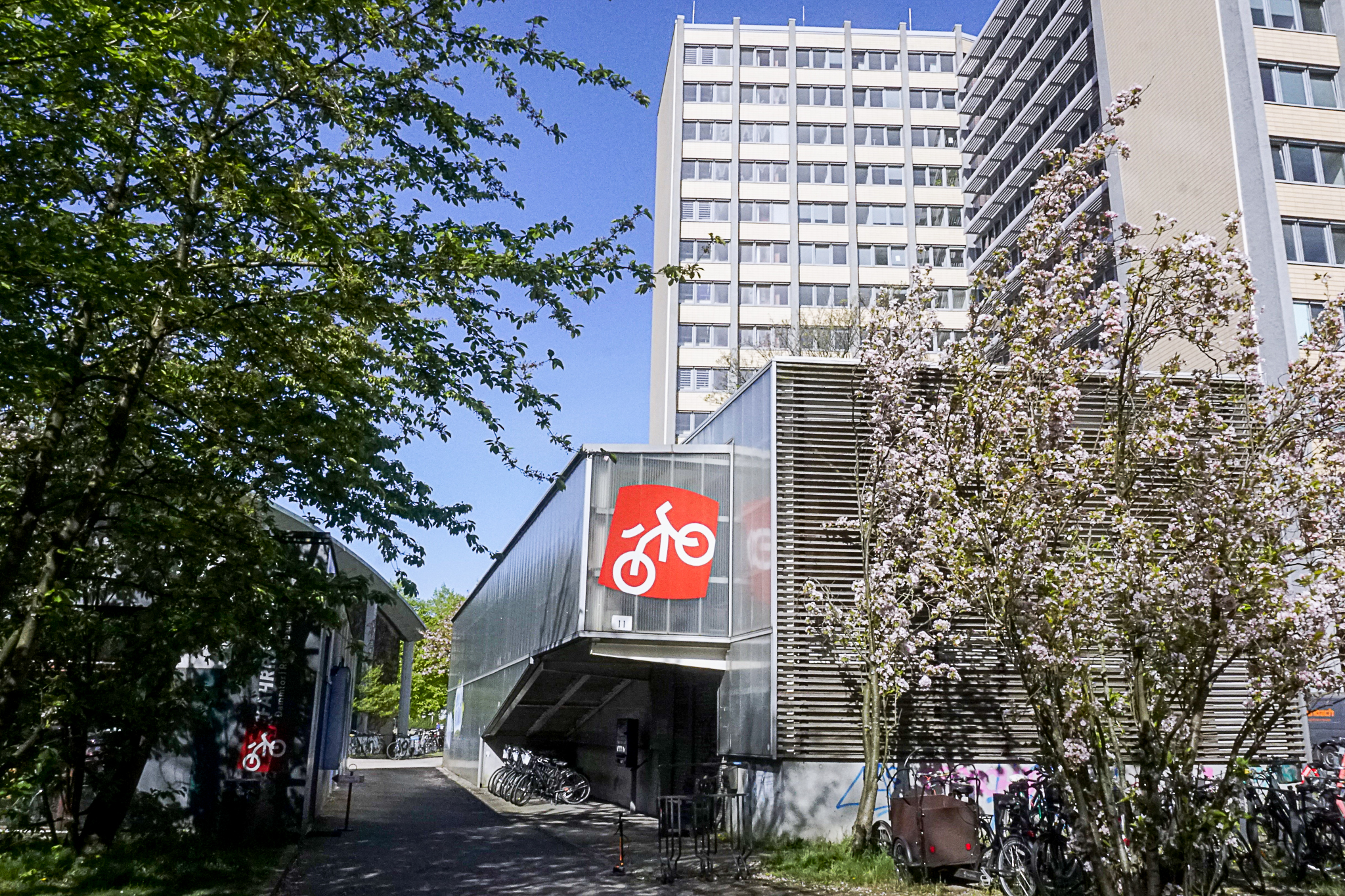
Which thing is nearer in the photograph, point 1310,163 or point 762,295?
point 1310,163

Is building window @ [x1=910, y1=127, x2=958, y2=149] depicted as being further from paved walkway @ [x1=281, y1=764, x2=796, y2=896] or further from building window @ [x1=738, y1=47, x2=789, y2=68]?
paved walkway @ [x1=281, y1=764, x2=796, y2=896]

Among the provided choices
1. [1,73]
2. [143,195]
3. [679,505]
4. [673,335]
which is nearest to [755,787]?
[679,505]

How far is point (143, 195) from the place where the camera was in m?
9.92

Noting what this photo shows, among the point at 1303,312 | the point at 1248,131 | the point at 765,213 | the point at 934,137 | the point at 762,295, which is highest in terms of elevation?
the point at 934,137

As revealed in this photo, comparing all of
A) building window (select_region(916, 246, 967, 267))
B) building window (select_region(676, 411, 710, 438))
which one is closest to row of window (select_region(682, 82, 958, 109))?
building window (select_region(916, 246, 967, 267))

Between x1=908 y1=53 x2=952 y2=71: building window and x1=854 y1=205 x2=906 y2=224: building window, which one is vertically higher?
x1=908 y1=53 x2=952 y2=71: building window

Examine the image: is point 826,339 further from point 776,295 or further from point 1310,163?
point 776,295

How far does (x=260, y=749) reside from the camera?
1578 centimetres

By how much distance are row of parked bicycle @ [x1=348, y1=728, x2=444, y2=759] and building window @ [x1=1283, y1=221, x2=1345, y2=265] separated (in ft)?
144

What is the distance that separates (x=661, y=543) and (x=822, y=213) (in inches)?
1789

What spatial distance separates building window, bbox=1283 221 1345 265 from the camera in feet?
97.4

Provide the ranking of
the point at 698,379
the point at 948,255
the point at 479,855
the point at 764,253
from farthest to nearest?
1. the point at 948,255
2. the point at 764,253
3. the point at 698,379
4. the point at 479,855

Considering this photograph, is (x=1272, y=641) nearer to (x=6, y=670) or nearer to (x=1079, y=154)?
(x=1079, y=154)

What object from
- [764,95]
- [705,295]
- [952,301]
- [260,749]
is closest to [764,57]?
[764,95]
